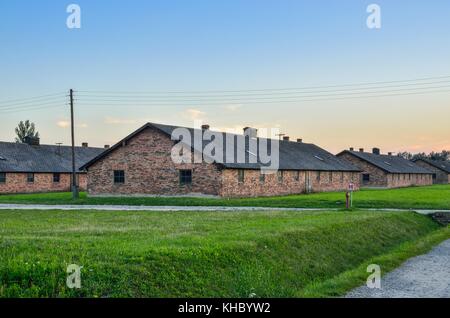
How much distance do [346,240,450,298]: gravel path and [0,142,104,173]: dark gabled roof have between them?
44701 mm

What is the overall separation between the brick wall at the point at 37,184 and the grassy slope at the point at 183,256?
113ft

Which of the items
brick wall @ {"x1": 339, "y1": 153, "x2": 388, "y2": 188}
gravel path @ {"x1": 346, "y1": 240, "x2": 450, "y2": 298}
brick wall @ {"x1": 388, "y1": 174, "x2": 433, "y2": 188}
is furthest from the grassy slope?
brick wall @ {"x1": 388, "y1": 174, "x2": 433, "y2": 188}

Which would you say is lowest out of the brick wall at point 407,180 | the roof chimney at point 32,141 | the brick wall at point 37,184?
the brick wall at point 407,180

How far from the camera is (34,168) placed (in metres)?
54.8

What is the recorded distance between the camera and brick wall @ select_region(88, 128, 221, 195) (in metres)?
39.5

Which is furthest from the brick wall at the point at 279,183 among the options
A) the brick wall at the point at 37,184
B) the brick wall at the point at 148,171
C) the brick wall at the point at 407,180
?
the brick wall at the point at 37,184

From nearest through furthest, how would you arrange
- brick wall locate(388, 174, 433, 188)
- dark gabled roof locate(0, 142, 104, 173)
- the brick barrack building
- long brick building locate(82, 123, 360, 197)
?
long brick building locate(82, 123, 360, 197) < the brick barrack building < dark gabled roof locate(0, 142, 104, 173) < brick wall locate(388, 174, 433, 188)

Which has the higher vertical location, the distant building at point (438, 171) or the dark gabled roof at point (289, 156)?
the dark gabled roof at point (289, 156)

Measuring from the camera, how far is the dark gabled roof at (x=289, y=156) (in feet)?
136

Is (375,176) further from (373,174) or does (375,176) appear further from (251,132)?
(251,132)

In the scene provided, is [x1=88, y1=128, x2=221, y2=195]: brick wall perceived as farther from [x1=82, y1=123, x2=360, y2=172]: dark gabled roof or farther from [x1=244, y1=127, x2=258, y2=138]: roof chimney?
Answer: [x1=244, y1=127, x2=258, y2=138]: roof chimney

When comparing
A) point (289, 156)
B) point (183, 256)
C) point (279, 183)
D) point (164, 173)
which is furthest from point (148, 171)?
point (183, 256)

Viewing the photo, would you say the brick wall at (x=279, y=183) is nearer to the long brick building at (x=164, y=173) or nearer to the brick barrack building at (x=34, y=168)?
the long brick building at (x=164, y=173)
